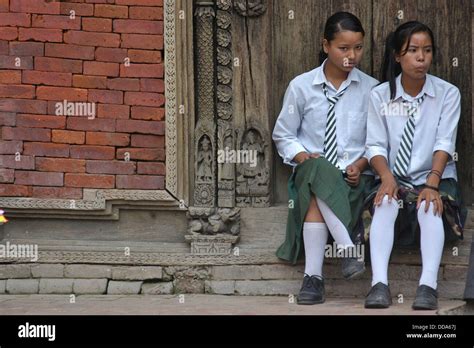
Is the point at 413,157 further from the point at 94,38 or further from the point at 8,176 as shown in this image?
the point at 8,176

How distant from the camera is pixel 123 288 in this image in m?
9.65

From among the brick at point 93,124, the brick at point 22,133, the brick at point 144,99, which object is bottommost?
the brick at point 22,133

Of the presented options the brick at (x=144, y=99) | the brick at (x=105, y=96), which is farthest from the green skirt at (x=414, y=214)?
the brick at (x=105, y=96)

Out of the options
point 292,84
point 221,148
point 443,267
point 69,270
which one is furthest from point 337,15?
point 69,270

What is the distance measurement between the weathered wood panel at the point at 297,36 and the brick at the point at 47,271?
5.14 ft

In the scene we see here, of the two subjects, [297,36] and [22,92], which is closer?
[22,92]

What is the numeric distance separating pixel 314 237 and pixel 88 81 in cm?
191

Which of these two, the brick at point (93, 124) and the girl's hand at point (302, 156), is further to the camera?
the brick at point (93, 124)

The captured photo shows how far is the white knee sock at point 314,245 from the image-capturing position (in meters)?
9.12

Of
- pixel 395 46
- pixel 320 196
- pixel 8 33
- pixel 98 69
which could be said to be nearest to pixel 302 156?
pixel 320 196

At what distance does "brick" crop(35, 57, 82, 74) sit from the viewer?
9734 mm

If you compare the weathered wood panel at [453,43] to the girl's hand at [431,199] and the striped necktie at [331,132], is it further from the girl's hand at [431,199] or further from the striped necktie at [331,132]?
the girl's hand at [431,199]

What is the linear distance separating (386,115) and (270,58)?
987mm

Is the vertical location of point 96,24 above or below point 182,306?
above
